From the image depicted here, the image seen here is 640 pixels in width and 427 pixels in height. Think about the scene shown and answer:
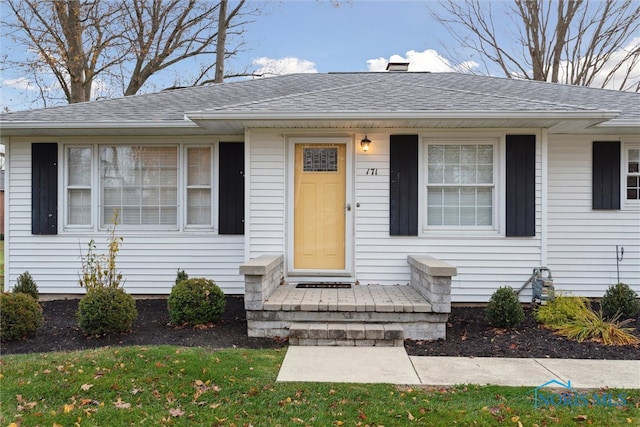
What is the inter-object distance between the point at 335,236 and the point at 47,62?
500 inches

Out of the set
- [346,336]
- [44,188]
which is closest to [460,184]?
[346,336]

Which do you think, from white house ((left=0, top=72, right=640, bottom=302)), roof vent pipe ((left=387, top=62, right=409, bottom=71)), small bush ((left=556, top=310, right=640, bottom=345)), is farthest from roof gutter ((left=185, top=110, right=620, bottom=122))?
roof vent pipe ((left=387, top=62, right=409, bottom=71))

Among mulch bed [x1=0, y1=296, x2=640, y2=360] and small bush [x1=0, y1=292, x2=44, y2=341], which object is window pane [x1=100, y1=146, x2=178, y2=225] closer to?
mulch bed [x1=0, y1=296, x2=640, y2=360]

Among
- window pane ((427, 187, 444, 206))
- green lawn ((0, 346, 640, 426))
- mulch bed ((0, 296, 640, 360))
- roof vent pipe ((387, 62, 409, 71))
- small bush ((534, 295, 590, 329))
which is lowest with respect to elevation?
mulch bed ((0, 296, 640, 360))

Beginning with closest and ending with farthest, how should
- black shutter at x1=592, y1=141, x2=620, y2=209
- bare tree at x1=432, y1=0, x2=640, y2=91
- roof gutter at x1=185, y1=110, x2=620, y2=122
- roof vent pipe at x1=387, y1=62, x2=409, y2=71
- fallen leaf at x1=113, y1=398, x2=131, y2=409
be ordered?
1. fallen leaf at x1=113, y1=398, x2=131, y2=409
2. roof gutter at x1=185, y1=110, x2=620, y2=122
3. black shutter at x1=592, y1=141, x2=620, y2=209
4. roof vent pipe at x1=387, y1=62, x2=409, y2=71
5. bare tree at x1=432, y1=0, x2=640, y2=91

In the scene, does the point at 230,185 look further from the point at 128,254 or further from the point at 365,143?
the point at 365,143

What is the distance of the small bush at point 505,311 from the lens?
4.88 metres

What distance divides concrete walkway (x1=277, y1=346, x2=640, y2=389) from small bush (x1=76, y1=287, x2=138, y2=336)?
1977 millimetres

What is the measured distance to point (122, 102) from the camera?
7344 millimetres

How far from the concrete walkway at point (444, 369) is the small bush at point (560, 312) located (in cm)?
109

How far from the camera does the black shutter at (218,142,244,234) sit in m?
6.55

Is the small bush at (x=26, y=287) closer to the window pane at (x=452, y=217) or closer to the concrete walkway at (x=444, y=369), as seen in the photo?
the concrete walkway at (x=444, y=369)

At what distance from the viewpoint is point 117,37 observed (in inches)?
546

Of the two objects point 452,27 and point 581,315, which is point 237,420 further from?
point 452,27
